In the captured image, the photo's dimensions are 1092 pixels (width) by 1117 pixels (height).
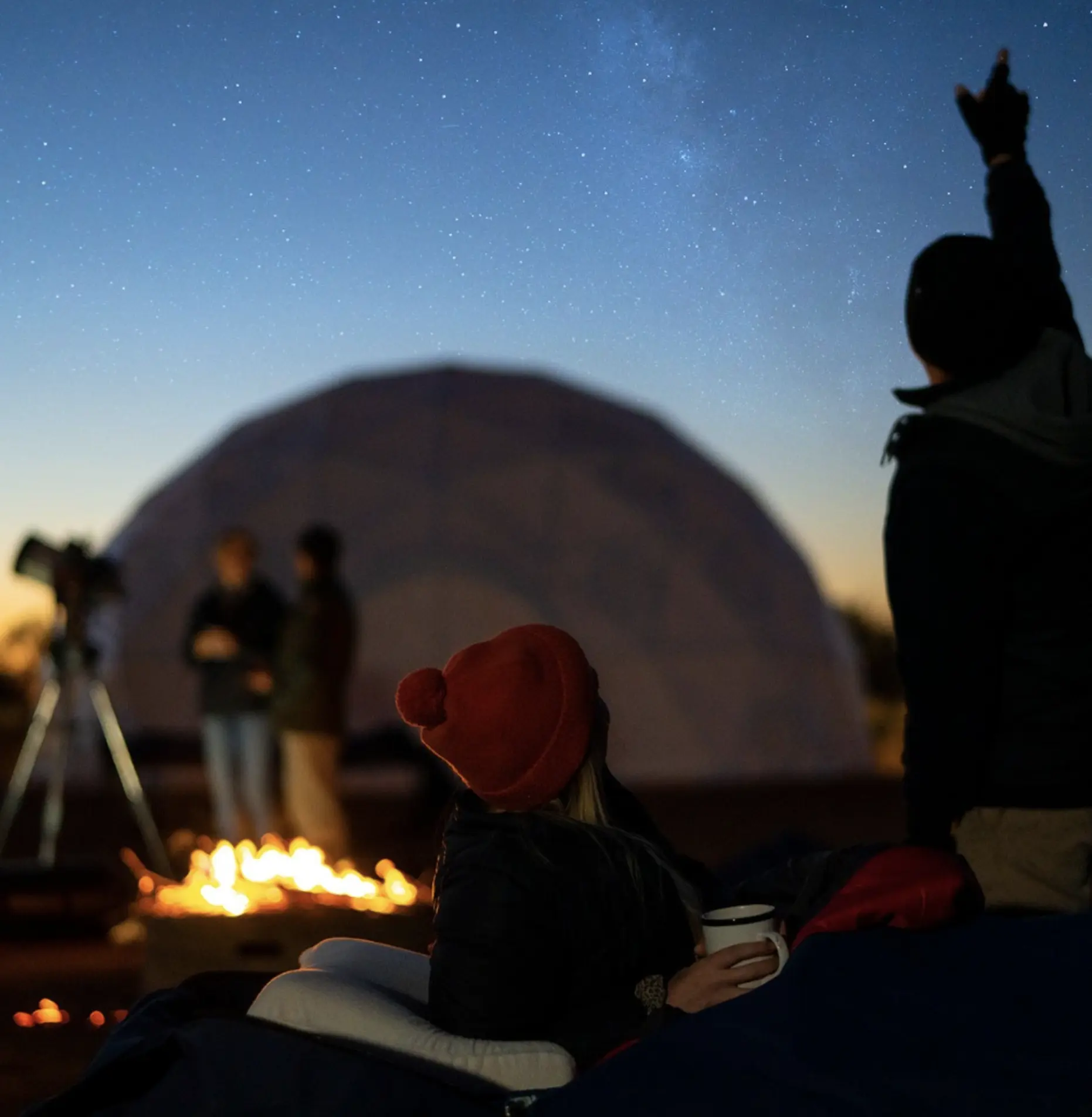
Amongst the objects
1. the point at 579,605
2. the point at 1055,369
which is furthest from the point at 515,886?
the point at 579,605

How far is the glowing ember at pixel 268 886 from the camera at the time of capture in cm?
550

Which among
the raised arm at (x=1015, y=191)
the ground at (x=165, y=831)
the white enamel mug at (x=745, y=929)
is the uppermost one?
the raised arm at (x=1015, y=191)

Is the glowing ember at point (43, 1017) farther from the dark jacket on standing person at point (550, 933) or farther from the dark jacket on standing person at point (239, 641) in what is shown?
the dark jacket on standing person at point (550, 933)

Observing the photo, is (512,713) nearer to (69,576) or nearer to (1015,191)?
(1015,191)

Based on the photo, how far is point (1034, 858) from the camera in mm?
2719

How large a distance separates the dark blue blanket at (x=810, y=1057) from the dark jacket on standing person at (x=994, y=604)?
0.44m

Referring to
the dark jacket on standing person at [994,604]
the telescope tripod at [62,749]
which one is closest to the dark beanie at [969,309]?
the dark jacket on standing person at [994,604]

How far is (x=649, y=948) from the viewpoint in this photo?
2.49 metres

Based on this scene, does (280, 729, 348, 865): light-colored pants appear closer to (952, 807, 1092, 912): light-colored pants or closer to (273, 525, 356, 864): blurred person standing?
(273, 525, 356, 864): blurred person standing

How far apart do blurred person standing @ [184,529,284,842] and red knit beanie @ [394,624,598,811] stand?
19.4 ft

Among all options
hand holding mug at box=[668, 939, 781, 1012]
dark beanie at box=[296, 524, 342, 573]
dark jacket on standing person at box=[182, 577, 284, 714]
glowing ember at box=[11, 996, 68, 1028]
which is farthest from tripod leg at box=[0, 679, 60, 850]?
hand holding mug at box=[668, 939, 781, 1012]

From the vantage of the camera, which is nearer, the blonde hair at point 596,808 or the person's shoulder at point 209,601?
the blonde hair at point 596,808

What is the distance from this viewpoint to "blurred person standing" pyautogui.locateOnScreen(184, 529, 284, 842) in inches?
328

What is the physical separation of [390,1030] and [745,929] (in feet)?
Answer: 1.66
